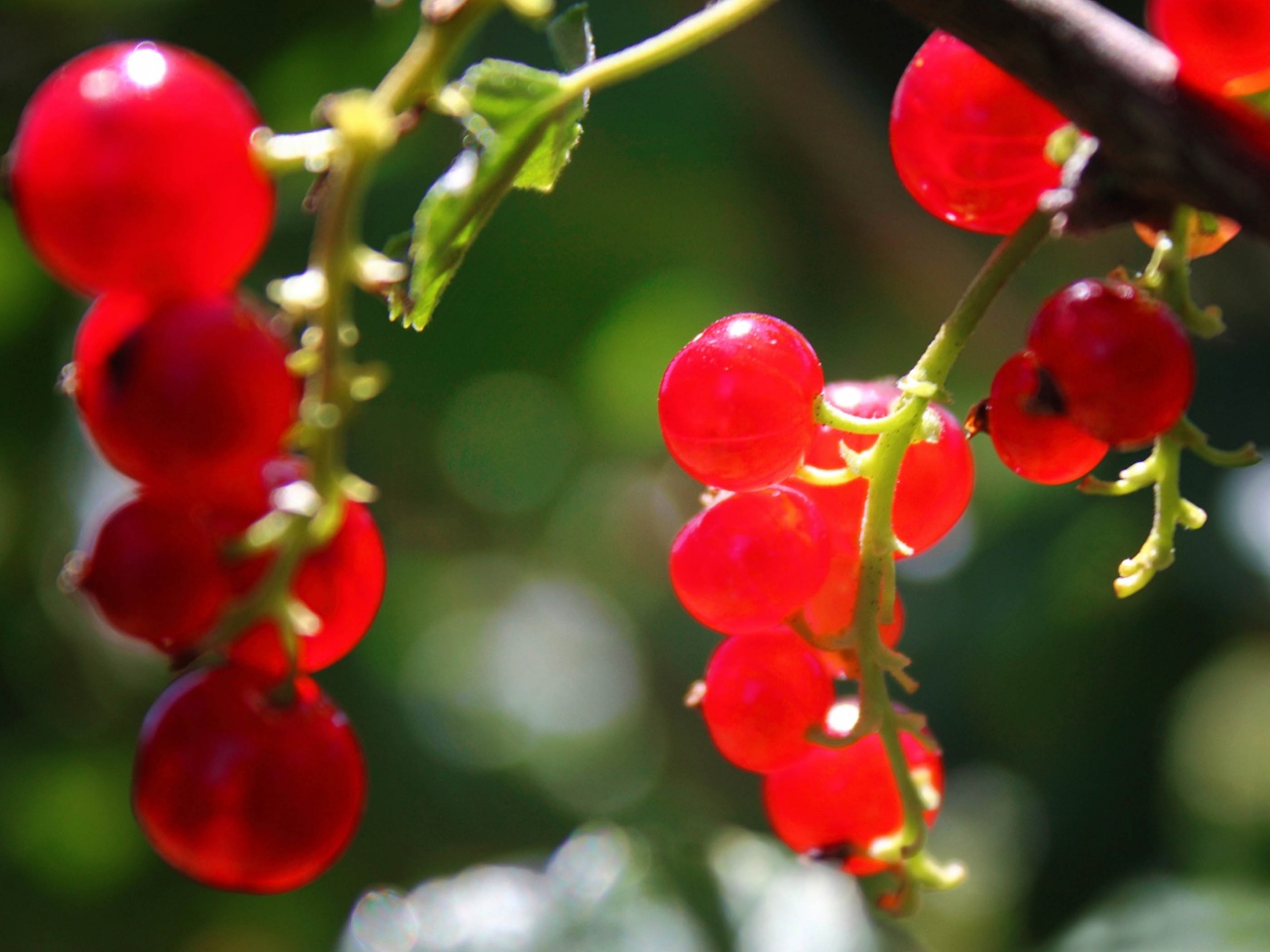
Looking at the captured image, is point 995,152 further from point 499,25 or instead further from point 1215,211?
point 499,25

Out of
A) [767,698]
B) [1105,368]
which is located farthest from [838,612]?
[1105,368]

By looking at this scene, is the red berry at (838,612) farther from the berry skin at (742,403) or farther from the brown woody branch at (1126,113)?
the brown woody branch at (1126,113)

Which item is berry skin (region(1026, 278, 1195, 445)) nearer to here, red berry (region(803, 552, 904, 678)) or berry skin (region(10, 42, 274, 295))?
red berry (region(803, 552, 904, 678))

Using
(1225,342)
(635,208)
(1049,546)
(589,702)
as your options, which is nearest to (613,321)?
(635,208)

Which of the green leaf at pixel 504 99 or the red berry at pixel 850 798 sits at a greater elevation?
the green leaf at pixel 504 99

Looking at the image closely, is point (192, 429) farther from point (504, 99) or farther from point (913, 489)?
point (913, 489)

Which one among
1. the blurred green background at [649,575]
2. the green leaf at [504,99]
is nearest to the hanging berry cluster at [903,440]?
the green leaf at [504,99]

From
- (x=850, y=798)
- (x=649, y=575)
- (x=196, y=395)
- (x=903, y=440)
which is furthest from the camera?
(x=649, y=575)
